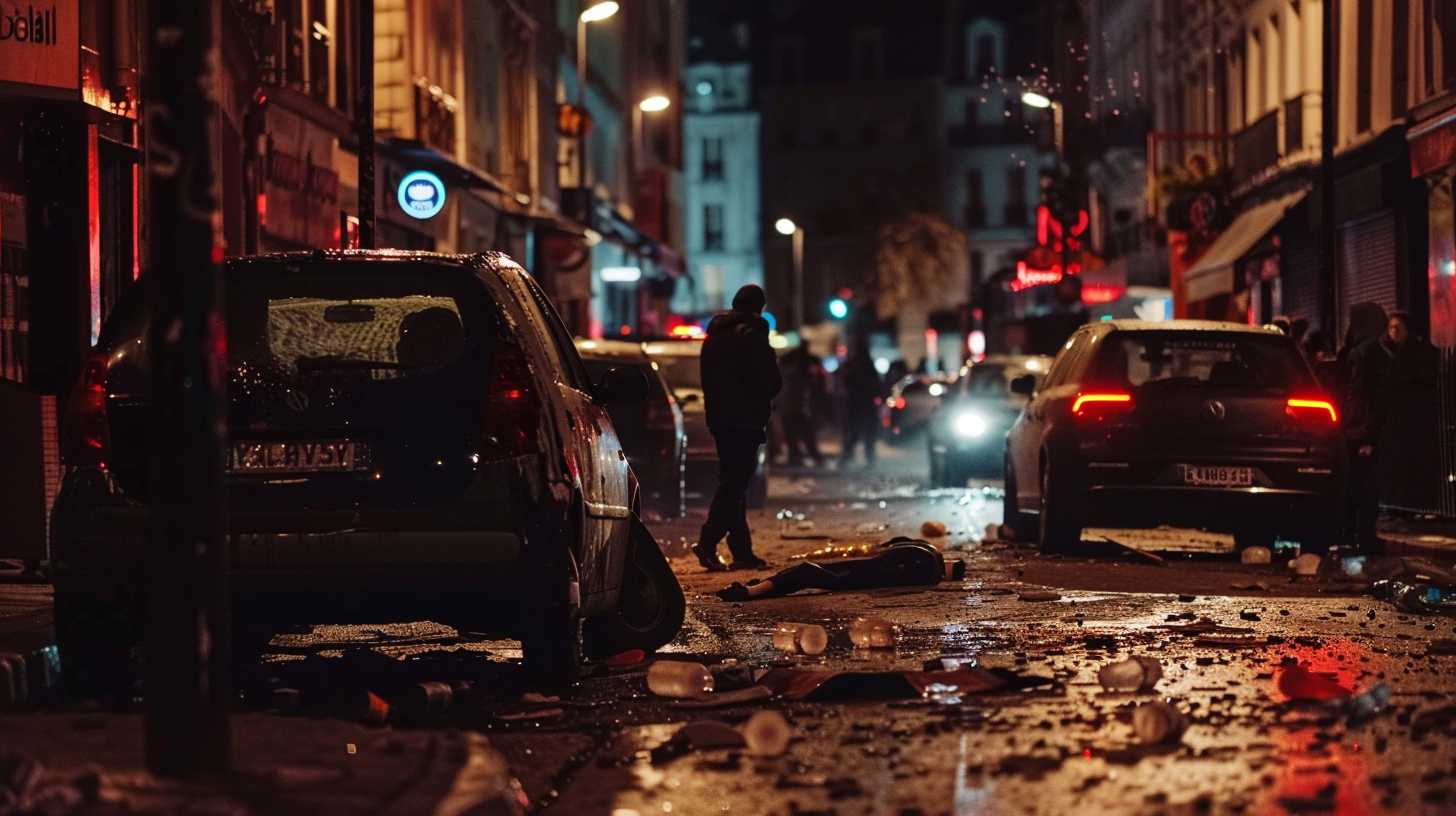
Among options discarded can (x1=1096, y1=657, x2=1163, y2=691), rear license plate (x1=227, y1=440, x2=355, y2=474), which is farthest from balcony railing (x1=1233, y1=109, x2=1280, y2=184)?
rear license plate (x1=227, y1=440, x2=355, y2=474)

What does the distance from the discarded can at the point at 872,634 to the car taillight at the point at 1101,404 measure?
629 cm

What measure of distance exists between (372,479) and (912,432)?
43.7 meters

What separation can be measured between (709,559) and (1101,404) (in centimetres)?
265

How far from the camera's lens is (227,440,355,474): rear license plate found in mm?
9328

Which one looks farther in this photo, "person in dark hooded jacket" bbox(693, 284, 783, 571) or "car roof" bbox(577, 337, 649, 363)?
"car roof" bbox(577, 337, 649, 363)

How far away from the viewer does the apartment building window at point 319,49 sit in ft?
101

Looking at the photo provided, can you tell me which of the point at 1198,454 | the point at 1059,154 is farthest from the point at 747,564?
the point at 1059,154

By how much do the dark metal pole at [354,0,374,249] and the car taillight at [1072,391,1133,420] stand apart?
21.9 ft

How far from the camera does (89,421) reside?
9445mm

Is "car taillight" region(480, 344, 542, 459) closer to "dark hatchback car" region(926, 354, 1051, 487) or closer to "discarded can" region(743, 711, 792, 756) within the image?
"discarded can" region(743, 711, 792, 756)

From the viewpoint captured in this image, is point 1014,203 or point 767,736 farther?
point 1014,203

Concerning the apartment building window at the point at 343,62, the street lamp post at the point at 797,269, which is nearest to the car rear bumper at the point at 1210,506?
the apartment building window at the point at 343,62

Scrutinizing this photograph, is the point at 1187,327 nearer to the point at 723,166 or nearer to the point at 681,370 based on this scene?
the point at 681,370

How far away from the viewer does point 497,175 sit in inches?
1801
